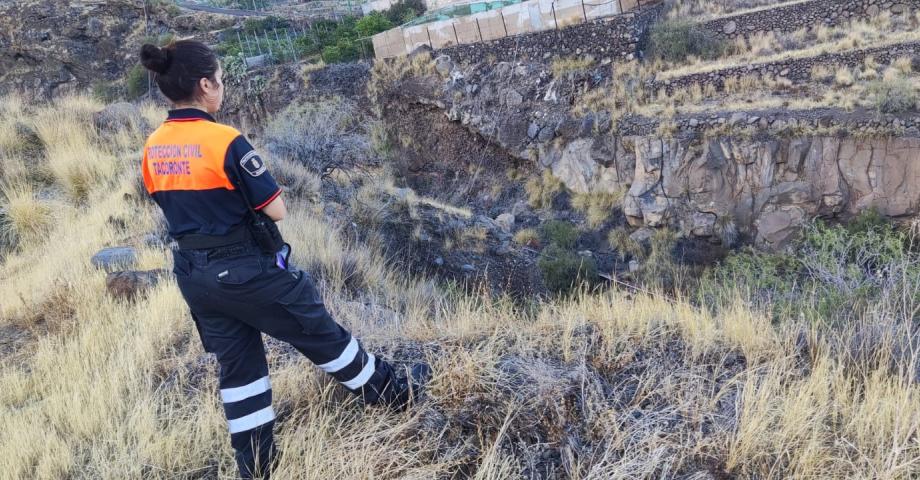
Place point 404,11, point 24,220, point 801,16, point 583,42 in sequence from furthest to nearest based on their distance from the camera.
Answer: point 404,11 < point 583,42 < point 801,16 < point 24,220

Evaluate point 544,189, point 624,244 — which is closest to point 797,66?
point 624,244

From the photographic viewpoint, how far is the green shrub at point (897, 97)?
10.3 metres

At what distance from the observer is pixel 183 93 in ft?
7.36

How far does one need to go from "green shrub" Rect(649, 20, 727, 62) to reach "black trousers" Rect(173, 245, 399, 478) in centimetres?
1466

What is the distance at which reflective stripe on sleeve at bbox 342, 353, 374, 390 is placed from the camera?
2.57m

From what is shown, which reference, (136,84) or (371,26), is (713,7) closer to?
(371,26)

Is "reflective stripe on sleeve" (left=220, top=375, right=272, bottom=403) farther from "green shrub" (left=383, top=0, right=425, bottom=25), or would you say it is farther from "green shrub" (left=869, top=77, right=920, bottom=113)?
"green shrub" (left=383, top=0, right=425, bottom=25)

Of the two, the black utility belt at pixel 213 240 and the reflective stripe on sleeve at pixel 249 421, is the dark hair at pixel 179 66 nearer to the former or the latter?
the black utility belt at pixel 213 240

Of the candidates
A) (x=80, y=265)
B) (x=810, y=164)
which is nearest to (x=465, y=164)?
(x=810, y=164)

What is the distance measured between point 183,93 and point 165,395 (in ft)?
6.00

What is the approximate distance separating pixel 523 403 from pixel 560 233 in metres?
10.00

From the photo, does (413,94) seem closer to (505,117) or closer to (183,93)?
(505,117)

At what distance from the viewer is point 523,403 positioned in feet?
9.19

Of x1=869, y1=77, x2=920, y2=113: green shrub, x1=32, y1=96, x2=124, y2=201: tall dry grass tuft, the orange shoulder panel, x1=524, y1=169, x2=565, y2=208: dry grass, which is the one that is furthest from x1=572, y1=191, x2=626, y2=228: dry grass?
the orange shoulder panel
